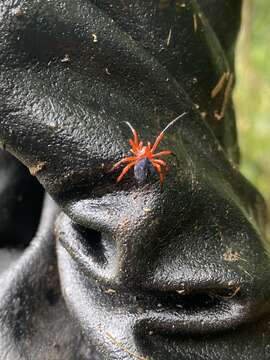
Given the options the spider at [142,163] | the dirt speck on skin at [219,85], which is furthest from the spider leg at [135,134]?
the dirt speck on skin at [219,85]

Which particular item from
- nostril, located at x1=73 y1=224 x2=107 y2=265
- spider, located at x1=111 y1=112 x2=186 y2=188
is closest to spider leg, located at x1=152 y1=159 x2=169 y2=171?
spider, located at x1=111 y1=112 x2=186 y2=188

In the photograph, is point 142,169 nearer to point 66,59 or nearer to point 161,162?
point 161,162

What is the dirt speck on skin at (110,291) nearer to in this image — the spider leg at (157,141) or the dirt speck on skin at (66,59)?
the spider leg at (157,141)

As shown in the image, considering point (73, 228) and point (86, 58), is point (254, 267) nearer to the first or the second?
point (73, 228)

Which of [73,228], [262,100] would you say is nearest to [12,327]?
[73,228]

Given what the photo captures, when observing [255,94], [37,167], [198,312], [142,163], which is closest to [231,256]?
[198,312]
